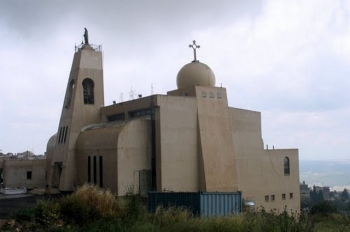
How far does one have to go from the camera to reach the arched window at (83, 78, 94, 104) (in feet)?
105

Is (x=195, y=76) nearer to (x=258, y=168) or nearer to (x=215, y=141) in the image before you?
(x=215, y=141)

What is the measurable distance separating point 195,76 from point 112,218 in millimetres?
15822

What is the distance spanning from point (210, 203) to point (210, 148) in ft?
31.3

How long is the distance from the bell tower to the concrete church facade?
68 millimetres

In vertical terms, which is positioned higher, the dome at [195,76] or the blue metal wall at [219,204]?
the dome at [195,76]

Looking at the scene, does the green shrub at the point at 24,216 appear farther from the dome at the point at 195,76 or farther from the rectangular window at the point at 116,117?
the dome at the point at 195,76

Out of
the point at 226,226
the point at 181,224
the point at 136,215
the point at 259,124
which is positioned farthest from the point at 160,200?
the point at 259,124

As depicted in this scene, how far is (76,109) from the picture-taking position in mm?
31078

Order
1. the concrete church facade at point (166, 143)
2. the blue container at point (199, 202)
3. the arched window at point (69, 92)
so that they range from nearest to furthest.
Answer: the blue container at point (199, 202)
the concrete church facade at point (166, 143)
the arched window at point (69, 92)

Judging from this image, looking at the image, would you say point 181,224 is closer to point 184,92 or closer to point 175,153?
point 175,153

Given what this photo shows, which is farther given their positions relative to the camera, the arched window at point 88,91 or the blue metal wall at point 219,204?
the arched window at point 88,91

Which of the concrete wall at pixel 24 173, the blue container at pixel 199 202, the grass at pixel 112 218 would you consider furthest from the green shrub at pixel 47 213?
the concrete wall at pixel 24 173

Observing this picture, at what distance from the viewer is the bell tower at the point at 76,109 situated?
3025 cm

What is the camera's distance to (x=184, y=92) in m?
29.6
